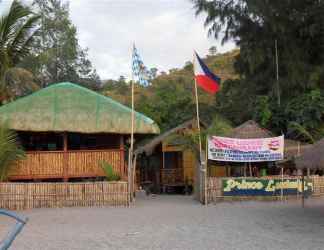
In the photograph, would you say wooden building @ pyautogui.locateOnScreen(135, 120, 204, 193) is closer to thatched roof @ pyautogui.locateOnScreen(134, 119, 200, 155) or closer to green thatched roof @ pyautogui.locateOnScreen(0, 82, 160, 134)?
thatched roof @ pyautogui.locateOnScreen(134, 119, 200, 155)

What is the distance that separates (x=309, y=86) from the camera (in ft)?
79.6

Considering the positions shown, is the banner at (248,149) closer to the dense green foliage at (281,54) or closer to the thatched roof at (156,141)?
the dense green foliage at (281,54)

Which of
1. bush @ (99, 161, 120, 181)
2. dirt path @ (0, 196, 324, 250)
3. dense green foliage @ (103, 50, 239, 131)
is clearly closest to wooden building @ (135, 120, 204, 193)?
dense green foliage @ (103, 50, 239, 131)

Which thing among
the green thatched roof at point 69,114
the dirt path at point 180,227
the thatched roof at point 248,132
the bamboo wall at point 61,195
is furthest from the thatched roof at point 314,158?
the green thatched roof at point 69,114

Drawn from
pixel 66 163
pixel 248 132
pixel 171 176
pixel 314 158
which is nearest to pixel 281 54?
pixel 248 132

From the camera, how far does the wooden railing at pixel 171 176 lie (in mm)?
25875

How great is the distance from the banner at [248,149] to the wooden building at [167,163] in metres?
5.02

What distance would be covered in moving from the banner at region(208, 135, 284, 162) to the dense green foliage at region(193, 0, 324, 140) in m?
4.84

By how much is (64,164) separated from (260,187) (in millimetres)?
6676

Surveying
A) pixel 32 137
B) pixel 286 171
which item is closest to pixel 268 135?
pixel 286 171

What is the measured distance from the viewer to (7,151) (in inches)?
665

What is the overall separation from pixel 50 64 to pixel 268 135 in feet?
54.1

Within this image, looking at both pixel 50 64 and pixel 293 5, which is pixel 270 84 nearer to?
pixel 293 5

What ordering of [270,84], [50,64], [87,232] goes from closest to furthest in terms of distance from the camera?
[87,232], [270,84], [50,64]
